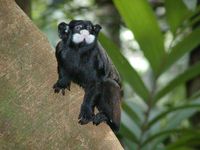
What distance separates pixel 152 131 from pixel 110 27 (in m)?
0.66

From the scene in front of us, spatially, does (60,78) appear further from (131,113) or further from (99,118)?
(131,113)

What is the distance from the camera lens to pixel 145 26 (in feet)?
5.26

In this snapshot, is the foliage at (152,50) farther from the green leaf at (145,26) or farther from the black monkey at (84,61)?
the black monkey at (84,61)

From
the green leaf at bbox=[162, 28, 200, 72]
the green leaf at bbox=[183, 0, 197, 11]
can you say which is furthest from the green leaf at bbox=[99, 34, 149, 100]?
the green leaf at bbox=[183, 0, 197, 11]

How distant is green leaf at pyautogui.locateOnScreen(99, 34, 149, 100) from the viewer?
59.5 inches

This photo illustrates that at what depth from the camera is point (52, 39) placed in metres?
1.93

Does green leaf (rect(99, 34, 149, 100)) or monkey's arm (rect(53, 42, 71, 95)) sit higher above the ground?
monkey's arm (rect(53, 42, 71, 95))

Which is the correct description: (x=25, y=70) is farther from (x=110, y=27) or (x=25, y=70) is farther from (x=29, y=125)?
(x=110, y=27)

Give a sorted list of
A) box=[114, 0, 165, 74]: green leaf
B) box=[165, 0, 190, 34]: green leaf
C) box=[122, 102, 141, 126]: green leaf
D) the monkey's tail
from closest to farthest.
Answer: the monkey's tail, box=[114, 0, 165, 74]: green leaf, box=[165, 0, 190, 34]: green leaf, box=[122, 102, 141, 126]: green leaf

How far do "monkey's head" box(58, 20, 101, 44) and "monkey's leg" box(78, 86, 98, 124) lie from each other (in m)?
0.10

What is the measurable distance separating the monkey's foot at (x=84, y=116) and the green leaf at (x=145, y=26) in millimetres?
539

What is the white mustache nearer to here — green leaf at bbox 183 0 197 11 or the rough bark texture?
the rough bark texture

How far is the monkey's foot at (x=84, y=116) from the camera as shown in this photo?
93cm

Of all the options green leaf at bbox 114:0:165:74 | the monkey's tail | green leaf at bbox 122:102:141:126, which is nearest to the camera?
the monkey's tail
